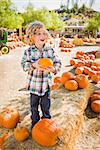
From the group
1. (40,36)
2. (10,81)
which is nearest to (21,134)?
(40,36)

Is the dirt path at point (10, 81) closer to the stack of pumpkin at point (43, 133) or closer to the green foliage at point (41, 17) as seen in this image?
the stack of pumpkin at point (43, 133)

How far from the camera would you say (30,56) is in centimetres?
332

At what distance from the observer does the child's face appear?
10.4 feet

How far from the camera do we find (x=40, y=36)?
125 inches

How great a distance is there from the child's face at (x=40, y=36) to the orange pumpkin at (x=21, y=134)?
42.1 inches

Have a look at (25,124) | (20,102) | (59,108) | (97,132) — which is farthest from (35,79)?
(20,102)

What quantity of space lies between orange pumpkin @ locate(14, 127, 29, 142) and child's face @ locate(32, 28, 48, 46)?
3.51ft

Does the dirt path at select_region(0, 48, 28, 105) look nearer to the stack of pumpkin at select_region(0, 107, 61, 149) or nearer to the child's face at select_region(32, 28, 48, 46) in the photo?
the stack of pumpkin at select_region(0, 107, 61, 149)

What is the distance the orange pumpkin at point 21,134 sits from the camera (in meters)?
3.36

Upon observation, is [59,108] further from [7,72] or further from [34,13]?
[34,13]

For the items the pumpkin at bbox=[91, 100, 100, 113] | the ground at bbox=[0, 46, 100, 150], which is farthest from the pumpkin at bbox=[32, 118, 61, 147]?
the pumpkin at bbox=[91, 100, 100, 113]

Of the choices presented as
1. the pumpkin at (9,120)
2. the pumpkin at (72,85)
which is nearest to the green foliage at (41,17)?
the pumpkin at (72,85)

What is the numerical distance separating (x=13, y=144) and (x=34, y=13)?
32.7 metres

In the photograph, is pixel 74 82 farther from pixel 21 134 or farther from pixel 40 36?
pixel 40 36
